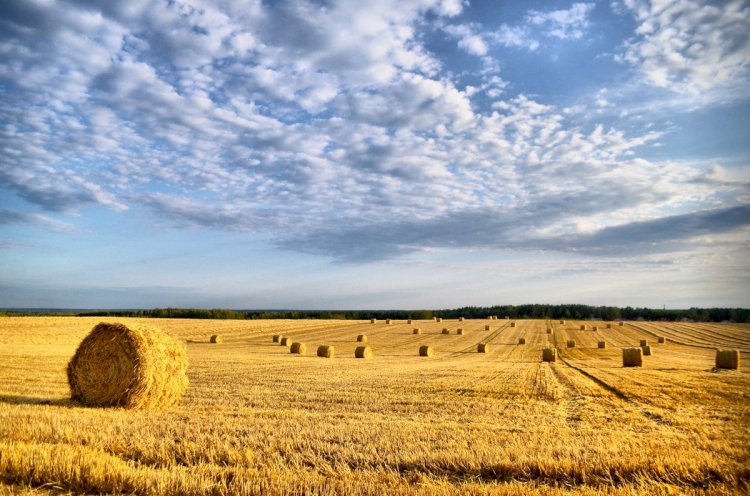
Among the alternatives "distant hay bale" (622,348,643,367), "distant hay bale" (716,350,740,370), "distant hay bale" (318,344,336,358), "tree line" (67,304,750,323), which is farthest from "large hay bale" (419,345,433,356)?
"tree line" (67,304,750,323)

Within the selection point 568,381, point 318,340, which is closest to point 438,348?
point 318,340

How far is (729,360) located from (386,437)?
61.9ft

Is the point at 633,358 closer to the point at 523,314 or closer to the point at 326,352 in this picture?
the point at 326,352

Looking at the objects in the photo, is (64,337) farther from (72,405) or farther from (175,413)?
(175,413)

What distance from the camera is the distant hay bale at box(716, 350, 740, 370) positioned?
1991 centimetres

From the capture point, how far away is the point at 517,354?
1236 inches

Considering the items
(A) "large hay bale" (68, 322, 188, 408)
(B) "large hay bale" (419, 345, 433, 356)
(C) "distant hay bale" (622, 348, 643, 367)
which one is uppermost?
(A) "large hay bale" (68, 322, 188, 408)

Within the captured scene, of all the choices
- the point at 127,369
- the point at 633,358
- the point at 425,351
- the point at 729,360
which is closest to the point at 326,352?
the point at 425,351

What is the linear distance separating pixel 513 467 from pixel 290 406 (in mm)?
6332

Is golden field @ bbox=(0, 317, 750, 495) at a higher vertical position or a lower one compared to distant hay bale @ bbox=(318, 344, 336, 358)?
higher

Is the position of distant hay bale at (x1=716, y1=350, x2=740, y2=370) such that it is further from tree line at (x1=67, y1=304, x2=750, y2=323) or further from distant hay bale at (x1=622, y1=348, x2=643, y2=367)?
tree line at (x1=67, y1=304, x2=750, y2=323)

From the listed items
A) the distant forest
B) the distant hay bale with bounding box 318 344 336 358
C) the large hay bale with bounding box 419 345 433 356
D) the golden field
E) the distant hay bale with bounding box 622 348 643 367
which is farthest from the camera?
Answer: the distant forest

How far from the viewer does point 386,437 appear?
731cm

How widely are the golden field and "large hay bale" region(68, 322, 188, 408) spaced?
0.42m
